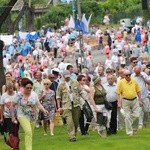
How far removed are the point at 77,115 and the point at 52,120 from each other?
2.24 meters

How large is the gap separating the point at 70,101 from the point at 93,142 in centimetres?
112

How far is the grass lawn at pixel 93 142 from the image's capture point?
17.1m

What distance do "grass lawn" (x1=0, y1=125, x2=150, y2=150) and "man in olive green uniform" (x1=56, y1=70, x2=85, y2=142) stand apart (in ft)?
1.47

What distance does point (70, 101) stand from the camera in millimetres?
18234

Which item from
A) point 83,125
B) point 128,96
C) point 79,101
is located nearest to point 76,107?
point 79,101

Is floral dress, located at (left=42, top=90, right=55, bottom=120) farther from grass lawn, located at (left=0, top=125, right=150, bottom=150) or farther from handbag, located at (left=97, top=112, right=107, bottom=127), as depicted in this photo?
handbag, located at (left=97, top=112, right=107, bottom=127)

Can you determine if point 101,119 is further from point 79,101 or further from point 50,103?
point 50,103

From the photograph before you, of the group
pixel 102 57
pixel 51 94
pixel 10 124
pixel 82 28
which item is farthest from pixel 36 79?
pixel 102 57

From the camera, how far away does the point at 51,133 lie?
20594 mm

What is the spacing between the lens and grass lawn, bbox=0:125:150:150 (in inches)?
675

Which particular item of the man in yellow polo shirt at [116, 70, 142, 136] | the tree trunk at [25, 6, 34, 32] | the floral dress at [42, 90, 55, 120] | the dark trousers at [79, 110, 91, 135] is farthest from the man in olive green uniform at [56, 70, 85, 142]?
the tree trunk at [25, 6, 34, 32]

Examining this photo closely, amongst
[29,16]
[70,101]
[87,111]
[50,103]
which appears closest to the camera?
[70,101]

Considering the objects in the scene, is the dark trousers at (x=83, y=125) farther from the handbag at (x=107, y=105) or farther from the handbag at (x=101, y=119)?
the handbag at (x=101, y=119)

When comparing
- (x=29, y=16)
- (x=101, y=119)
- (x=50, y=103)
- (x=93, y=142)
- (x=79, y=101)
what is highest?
(x=29, y=16)
